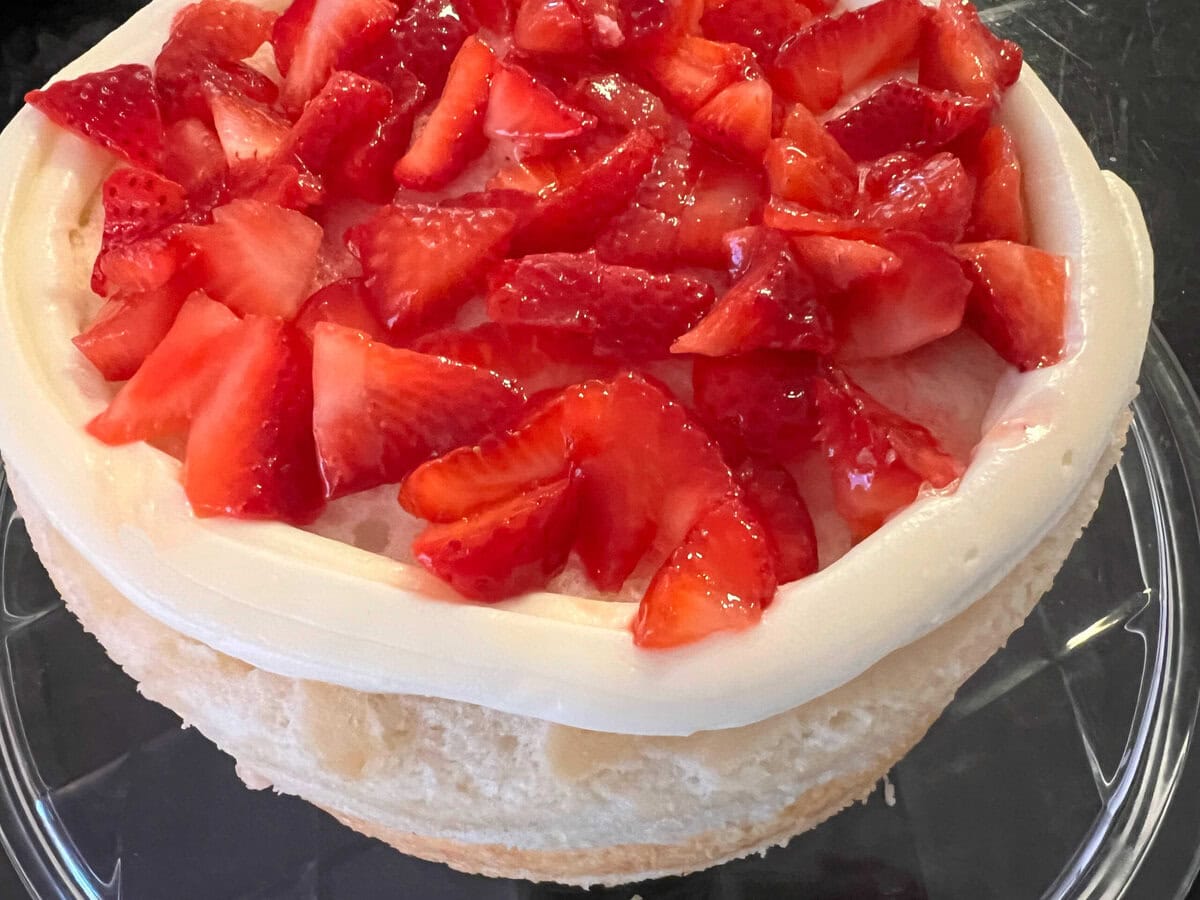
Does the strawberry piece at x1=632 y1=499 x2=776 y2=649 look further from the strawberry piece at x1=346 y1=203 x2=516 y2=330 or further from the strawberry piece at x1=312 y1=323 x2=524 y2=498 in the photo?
the strawberry piece at x1=346 y1=203 x2=516 y2=330

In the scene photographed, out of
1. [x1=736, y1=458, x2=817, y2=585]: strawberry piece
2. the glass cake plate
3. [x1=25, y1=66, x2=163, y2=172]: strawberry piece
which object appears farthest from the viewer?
the glass cake plate

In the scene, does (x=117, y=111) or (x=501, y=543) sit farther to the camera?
(x=117, y=111)

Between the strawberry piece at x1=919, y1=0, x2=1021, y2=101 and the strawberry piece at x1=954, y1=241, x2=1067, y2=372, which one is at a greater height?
the strawberry piece at x1=919, y1=0, x2=1021, y2=101

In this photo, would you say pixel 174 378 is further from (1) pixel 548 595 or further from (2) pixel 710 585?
(2) pixel 710 585

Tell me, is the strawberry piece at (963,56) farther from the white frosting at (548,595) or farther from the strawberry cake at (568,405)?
the white frosting at (548,595)

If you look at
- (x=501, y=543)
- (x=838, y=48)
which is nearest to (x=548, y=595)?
(x=501, y=543)

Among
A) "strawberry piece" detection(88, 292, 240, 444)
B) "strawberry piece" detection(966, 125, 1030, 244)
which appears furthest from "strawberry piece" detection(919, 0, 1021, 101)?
"strawberry piece" detection(88, 292, 240, 444)
